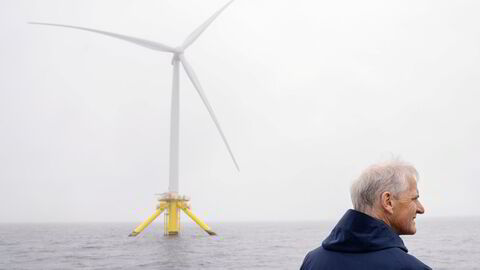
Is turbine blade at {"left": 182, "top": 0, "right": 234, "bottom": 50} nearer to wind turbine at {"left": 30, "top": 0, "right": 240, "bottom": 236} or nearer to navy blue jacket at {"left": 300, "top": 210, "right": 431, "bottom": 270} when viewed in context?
wind turbine at {"left": 30, "top": 0, "right": 240, "bottom": 236}

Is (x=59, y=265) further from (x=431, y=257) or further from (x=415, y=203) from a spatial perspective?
(x=415, y=203)

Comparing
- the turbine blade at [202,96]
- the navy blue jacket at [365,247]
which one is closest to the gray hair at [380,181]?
the navy blue jacket at [365,247]

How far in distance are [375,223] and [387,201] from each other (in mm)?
320

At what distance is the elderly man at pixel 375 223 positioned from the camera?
338 centimetres

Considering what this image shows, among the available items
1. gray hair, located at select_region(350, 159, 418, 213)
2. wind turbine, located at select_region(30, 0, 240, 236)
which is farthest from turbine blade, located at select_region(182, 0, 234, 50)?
gray hair, located at select_region(350, 159, 418, 213)

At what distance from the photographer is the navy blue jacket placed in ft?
10.8

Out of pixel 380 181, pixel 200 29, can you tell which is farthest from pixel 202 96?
pixel 380 181

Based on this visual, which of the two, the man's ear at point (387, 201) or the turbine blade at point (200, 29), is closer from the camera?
the man's ear at point (387, 201)

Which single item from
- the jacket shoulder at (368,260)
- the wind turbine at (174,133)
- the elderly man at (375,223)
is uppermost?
the wind turbine at (174,133)

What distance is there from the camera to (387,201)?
369cm

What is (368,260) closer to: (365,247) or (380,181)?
(365,247)

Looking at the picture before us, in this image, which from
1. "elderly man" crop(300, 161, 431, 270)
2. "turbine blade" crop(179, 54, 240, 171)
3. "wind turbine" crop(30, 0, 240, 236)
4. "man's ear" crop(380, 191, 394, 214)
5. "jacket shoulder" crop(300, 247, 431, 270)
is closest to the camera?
"jacket shoulder" crop(300, 247, 431, 270)

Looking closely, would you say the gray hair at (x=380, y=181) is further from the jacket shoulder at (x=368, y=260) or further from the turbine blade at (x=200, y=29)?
the turbine blade at (x=200, y=29)

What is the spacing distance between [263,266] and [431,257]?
19.4 metres
